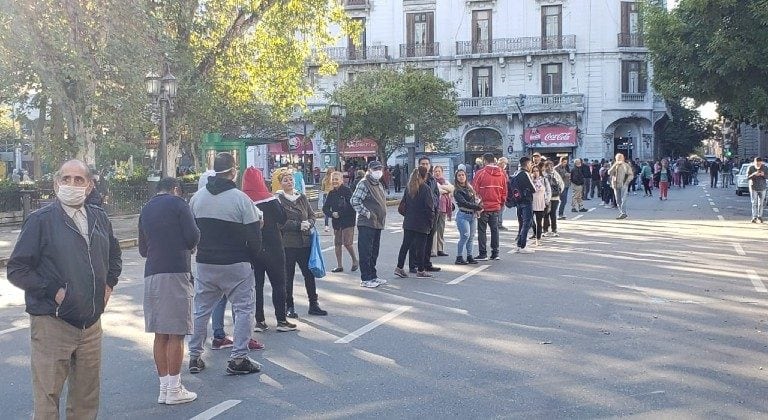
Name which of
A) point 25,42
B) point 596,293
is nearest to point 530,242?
point 596,293

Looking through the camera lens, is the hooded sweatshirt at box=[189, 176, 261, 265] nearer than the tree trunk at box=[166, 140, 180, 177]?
Yes

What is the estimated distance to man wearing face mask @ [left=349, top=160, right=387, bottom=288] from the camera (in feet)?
37.8

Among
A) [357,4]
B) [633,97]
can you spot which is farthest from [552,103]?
[357,4]

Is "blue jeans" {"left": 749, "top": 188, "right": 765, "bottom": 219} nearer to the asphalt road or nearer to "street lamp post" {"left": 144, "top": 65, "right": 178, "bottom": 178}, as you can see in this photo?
the asphalt road

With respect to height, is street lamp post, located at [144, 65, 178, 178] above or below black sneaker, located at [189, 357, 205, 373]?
above

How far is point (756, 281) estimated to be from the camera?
11.5 metres

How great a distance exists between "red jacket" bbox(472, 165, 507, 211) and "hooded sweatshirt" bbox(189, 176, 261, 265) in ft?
26.0

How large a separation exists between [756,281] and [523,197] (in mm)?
4488

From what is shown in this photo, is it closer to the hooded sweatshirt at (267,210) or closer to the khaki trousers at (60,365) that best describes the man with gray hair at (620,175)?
the hooded sweatshirt at (267,210)

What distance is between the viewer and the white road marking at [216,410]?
229 inches

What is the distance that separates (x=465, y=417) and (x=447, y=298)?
4.83 m

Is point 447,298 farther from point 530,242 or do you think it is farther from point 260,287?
point 530,242

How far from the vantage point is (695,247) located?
622 inches

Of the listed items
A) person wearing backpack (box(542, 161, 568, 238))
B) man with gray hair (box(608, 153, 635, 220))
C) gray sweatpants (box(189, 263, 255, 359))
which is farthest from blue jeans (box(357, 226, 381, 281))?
man with gray hair (box(608, 153, 635, 220))
